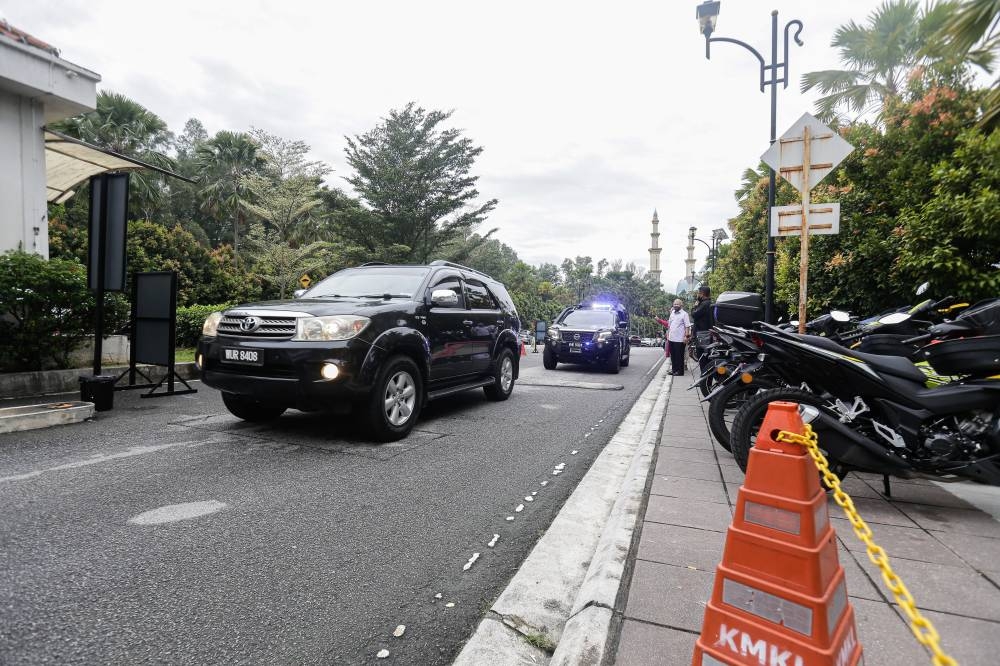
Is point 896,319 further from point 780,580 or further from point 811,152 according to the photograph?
point 780,580

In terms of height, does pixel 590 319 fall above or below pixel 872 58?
below

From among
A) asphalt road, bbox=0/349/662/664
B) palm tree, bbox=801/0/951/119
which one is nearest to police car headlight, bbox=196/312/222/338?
asphalt road, bbox=0/349/662/664

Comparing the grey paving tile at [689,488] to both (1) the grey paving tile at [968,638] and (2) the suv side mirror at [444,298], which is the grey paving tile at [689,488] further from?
(2) the suv side mirror at [444,298]

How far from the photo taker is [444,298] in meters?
5.87

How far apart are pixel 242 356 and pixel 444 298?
212 centimetres

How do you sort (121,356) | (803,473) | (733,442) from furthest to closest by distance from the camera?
(121,356), (733,442), (803,473)

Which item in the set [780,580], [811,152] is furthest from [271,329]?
[811,152]

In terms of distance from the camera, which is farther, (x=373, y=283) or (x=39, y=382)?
(x=39, y=382)

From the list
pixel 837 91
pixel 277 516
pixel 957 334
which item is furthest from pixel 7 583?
pixel 837 91

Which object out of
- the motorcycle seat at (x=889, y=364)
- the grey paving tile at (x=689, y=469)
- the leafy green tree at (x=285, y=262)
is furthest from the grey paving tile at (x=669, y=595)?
the leafy green tree at (x=285, y=262)

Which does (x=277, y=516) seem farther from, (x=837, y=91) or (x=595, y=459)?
(x=837, y=91)

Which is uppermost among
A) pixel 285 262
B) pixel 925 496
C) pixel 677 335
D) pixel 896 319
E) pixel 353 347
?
pixel 285 262

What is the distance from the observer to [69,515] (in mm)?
3008

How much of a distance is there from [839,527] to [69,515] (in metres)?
4.34
